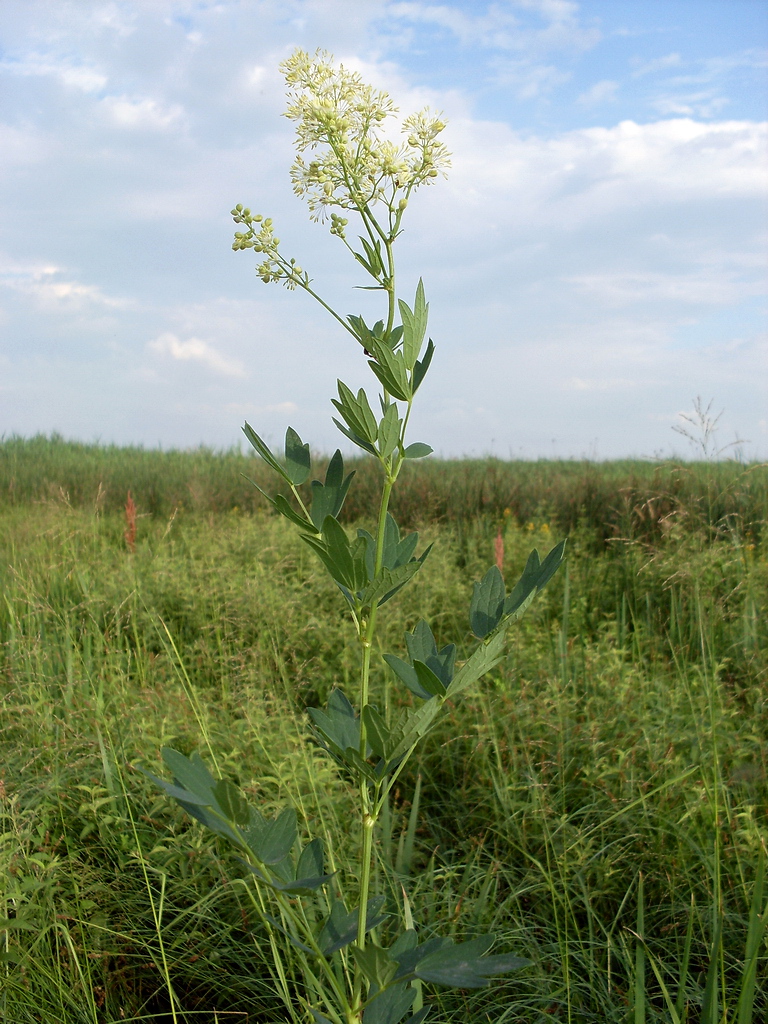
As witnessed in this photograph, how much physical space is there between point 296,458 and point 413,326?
0.77 feet

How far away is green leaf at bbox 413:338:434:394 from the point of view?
967mm

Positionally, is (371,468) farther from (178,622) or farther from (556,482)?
(178,622)

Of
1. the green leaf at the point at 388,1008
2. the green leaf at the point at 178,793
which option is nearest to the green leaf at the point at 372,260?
the green leaf at the point at 178,793

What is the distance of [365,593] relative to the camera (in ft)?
3.05

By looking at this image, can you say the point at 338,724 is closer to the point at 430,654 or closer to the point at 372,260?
the point at 430,654

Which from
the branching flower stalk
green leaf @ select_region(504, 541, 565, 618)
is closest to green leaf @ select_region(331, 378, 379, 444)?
the branching flower stalk

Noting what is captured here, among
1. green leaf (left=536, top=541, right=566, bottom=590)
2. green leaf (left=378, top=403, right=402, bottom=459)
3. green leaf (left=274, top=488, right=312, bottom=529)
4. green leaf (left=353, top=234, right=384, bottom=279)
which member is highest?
green leaf (left=353, top=234, right=384, bottom=279)

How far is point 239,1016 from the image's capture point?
1.72 m

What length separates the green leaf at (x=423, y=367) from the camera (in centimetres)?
97

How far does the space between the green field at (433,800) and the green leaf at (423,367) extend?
3.51 feet

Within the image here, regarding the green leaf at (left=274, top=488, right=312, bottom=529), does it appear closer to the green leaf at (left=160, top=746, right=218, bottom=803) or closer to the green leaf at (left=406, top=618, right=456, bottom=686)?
the green leaf at (left=406, top=618, right=456, bottom=686)

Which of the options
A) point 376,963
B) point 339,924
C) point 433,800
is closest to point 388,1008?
point 339,924

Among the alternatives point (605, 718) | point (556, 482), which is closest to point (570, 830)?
point (605, 718)

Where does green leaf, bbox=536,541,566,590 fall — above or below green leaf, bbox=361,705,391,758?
above
